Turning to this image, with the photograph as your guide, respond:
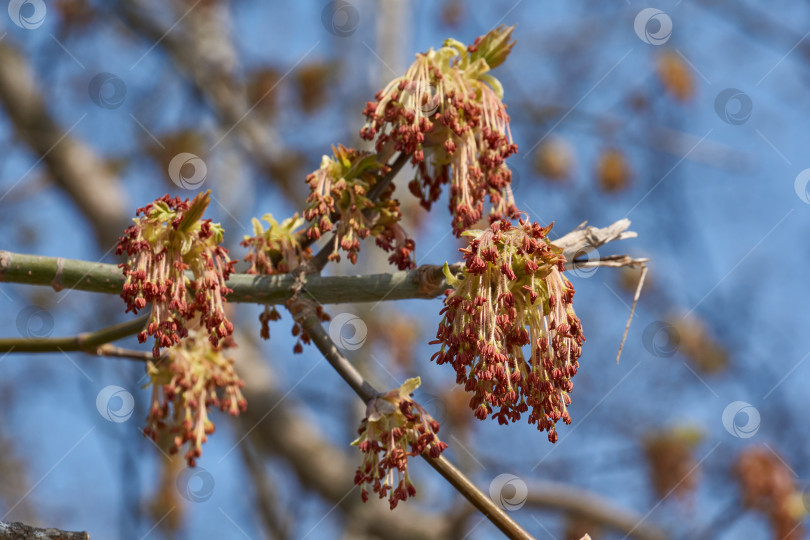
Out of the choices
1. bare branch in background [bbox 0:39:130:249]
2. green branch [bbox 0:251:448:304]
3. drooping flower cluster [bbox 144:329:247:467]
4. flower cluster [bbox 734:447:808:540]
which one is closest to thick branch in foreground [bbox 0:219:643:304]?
green branch [bbox 0:251:448:304]

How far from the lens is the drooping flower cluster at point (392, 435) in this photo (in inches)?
84.9

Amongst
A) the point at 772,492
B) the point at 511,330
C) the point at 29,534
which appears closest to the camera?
the point at 29,534

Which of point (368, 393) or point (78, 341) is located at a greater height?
point (78, 341)

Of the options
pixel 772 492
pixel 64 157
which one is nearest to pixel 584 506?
pixel 772 492

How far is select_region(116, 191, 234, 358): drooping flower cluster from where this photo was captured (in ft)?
7.09

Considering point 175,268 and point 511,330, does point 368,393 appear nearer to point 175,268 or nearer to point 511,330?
point 511,330

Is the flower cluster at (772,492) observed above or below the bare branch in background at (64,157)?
below

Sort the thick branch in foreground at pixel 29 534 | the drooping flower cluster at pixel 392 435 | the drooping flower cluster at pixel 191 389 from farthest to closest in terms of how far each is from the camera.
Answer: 1. the drooping flower cluster at pixel 191 389
2. the drooping flower cluster at pixel 392 435
3. the thick branch in foreground at pixel 29 534

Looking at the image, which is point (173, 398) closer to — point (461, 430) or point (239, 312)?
point (239, 312)

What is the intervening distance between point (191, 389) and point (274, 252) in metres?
0.67

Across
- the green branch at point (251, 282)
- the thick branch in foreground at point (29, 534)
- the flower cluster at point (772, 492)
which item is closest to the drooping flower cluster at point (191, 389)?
the green branch at point (251, 282)

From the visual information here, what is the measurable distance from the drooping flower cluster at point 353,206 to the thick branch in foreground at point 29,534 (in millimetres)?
1011

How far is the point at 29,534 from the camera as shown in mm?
1810

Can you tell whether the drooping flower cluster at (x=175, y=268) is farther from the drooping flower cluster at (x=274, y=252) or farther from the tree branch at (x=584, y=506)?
the tree branch at (x=584, y=506)
